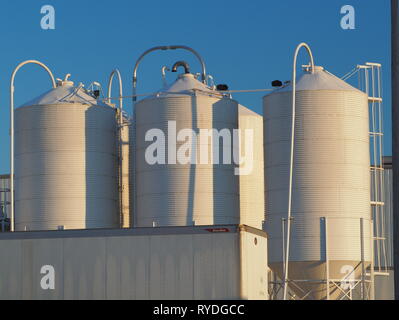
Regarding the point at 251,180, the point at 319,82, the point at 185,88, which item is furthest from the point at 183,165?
the point at 319,82

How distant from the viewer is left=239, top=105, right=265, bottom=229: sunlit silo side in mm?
41031

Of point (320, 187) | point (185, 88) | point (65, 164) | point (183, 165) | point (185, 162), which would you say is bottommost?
point (320, 187)

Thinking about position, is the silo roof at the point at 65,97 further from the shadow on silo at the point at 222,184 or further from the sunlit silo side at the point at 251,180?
the sunlit silo side at the point at 251,180

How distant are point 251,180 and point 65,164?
328 inches

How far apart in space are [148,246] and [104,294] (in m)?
1.74

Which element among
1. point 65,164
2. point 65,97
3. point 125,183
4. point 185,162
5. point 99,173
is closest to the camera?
point 185,162

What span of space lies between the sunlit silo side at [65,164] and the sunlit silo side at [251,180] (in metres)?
5.59

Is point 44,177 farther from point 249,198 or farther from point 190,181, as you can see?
point 249,198

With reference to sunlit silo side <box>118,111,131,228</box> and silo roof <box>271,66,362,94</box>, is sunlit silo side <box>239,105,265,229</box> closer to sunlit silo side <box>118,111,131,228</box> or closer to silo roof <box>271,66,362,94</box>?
silo roof <box>271,66,362,94</box>

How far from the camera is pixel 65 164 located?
39.2 meters

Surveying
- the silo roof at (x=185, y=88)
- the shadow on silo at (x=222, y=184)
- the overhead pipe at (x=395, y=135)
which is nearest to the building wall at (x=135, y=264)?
the overhead pipe at (x=395, y=135)

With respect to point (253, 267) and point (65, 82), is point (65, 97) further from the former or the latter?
point (253, 267)
